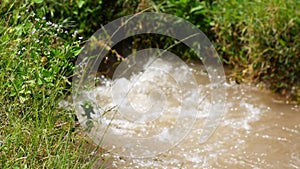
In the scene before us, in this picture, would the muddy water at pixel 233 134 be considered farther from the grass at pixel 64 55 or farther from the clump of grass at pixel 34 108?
the clump of grass at pixel 34 108

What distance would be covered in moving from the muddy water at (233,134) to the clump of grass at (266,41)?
17cm

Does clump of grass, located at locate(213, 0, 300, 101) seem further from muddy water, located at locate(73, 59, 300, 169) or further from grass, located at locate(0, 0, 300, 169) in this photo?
muddy water, located at locate(73, 59, 300, 169)

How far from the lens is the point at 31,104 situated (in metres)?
3.26

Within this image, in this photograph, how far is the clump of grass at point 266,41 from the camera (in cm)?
479

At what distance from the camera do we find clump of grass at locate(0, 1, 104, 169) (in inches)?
117

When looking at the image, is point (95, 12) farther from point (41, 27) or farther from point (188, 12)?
point (41, 27)

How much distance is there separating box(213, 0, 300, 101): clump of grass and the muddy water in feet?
0.55

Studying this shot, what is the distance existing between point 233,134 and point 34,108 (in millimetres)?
1827

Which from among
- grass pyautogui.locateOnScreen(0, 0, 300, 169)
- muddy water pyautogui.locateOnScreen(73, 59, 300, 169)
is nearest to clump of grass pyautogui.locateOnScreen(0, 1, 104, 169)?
grass pyautogui.locateOnScreen(0, 0, 300, 169)

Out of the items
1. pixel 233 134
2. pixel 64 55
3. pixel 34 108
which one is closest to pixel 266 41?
pixel 233 134

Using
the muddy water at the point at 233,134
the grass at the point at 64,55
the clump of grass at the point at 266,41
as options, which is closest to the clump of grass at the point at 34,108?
the grass at the point at 64,55

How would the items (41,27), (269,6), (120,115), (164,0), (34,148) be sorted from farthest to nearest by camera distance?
Result: (164,0)
(269,6)
(120,115)
(41,27)
(34,148)

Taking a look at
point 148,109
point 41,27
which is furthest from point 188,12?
point 41,27

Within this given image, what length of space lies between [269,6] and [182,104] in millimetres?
1197
